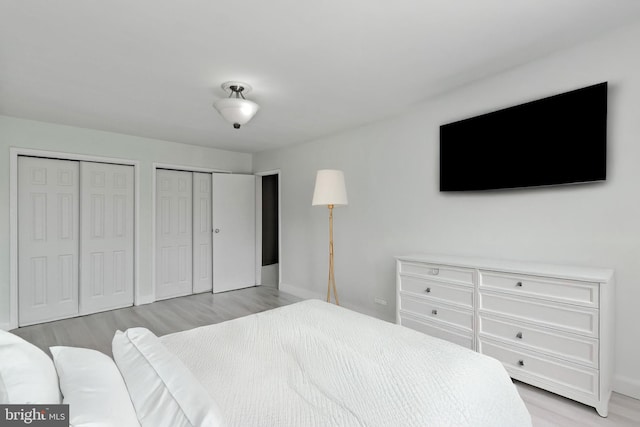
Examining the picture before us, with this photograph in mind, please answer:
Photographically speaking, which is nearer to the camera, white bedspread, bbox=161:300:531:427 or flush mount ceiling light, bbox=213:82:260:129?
white bedspread, bbox=161:300:531:427

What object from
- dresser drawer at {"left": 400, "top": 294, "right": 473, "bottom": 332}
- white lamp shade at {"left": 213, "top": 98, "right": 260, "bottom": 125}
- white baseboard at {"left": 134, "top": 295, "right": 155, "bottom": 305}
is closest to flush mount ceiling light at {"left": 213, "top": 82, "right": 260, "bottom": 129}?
white lamp shade at {"left": 213, "top": 98, "right": 260, "bottom": 125}

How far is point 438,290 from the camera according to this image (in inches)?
100

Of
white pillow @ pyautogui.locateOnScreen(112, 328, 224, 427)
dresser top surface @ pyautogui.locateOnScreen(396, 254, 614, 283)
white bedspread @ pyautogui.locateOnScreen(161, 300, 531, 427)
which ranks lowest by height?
white bedspread @ pyautogui.locateOnScreen(161, 300, 531, 427)

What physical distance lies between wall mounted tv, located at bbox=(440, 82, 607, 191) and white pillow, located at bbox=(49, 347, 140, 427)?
2.69 m

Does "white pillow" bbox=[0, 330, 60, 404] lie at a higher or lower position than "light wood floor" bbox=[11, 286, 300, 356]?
higher

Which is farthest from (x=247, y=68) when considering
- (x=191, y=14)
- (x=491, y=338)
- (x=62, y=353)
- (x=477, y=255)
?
(x=491, y=338)

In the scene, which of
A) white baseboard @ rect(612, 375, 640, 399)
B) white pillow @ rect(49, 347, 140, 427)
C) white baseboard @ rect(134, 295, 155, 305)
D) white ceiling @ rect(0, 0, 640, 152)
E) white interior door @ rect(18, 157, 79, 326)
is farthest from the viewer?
white baseboard @ rect(134, 295, 155, 305)

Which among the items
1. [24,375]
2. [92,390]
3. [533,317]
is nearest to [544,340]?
[533,317]

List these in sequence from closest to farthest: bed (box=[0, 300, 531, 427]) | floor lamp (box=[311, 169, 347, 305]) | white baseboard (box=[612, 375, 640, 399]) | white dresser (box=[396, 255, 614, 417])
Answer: bed (box=[0, 300, 531, 427]) → white dresser (box=[396, 255, 614, 417]) → white baseboard (box=[612, 375, 640, 399]) → floor lamp (box=[311, 169, 347, 305])

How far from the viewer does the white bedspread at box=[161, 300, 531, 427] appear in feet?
3.43

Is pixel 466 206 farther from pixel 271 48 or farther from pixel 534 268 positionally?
pixel 271 48

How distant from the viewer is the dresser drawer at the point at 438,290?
2377mm

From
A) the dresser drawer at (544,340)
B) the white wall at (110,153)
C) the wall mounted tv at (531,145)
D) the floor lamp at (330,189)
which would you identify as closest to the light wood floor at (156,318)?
the white wall at (110,153)

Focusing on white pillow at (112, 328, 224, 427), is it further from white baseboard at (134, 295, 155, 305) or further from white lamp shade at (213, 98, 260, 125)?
white baseboard at (134, 295, 155, 305)
